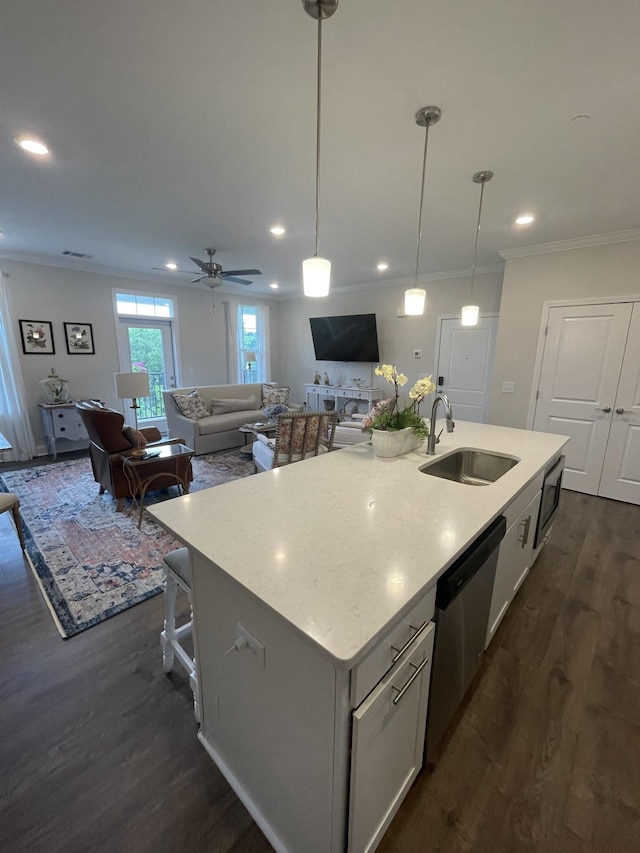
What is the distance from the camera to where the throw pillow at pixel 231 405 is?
17.8 ft

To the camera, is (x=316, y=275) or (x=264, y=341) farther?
(x=264, y=341)

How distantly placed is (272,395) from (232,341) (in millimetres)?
1548

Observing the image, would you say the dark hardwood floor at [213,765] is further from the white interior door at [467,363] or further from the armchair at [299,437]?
the white interior door at [467,363]

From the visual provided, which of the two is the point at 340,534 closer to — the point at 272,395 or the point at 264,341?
the point at 272,395

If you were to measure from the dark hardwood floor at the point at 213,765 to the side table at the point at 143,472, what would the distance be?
117cm

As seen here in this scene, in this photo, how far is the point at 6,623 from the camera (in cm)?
193

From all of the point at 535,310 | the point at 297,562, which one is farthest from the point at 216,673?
the point at 535,310

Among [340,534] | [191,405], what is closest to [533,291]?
[340,534]

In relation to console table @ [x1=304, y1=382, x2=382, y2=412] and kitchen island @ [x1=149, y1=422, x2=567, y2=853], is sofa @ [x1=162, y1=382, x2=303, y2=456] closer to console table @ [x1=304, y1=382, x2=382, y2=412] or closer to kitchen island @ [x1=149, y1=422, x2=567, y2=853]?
console table @ [x1=304, y1=382, x2=382, y2=412]

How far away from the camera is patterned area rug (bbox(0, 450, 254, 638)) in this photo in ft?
6.87

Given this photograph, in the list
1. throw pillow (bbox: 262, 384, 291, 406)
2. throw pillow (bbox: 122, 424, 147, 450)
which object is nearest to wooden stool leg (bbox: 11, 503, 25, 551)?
throw pillow (bbox: 122, 424, 147, 450)

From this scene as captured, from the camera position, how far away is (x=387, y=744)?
3.03 feet

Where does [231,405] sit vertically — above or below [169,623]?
above

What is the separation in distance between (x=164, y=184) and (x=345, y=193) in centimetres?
134
